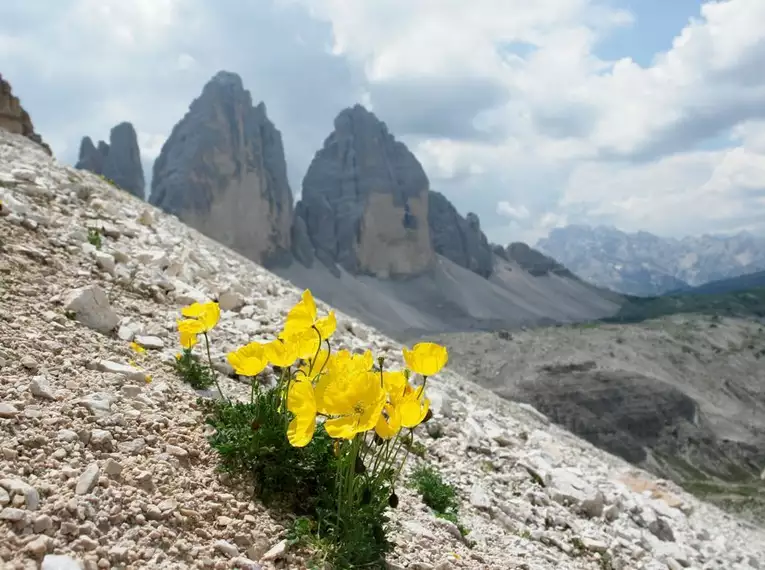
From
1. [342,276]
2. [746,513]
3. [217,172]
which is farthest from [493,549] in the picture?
[342,276]

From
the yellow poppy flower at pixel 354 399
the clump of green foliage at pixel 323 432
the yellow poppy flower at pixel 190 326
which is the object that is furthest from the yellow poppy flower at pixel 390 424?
the yellow poppy flower at pixel 190 326

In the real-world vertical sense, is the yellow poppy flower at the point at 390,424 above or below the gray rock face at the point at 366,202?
below

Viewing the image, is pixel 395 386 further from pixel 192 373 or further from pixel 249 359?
pixel 192 373

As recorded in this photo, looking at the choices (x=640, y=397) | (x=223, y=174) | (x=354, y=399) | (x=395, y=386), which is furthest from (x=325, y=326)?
(x=223, y=174)

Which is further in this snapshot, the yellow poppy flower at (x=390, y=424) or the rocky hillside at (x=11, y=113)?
the rocky hillside at (x=11, y=113)

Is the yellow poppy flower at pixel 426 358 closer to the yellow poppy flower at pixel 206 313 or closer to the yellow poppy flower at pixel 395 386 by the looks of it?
the yellow poppy flower at pixel 395 386

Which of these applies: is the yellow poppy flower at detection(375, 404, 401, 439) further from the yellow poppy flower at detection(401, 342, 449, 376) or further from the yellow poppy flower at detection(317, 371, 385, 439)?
the yellow poppy flower at detection(401, 342, 449, 376)
